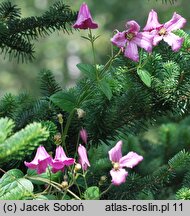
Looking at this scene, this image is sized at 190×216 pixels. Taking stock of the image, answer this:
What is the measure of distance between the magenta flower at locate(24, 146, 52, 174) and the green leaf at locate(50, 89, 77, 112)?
9.2 inches

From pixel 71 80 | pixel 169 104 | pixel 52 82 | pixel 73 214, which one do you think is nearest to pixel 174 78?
pixel 169 104

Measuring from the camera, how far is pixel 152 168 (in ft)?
6.82

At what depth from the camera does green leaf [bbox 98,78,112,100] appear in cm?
146

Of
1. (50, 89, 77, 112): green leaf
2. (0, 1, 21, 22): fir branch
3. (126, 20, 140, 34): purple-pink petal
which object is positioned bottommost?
(50, 89, 77, 112): green leaf

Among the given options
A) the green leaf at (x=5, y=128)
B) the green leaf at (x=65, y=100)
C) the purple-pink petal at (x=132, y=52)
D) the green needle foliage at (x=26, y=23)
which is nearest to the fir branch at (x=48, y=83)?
the green needle foliage at (x=26, y=23)

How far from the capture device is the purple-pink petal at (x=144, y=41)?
145cm

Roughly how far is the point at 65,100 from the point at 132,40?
209 millimetres

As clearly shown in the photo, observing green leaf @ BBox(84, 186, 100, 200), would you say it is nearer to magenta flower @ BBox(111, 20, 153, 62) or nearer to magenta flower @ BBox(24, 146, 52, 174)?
magenta flower @ BBox(24, 146, 52, 174)

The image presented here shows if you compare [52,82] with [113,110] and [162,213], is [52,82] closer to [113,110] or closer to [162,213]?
[113,110]

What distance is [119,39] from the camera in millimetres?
1444

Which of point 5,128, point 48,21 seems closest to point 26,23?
point 48,21

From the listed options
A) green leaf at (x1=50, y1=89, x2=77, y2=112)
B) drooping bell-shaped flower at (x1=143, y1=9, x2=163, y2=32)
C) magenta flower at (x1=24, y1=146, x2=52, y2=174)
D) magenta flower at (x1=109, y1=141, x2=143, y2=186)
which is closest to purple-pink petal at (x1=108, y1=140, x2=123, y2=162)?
magenta flower at (x1=109, y1=141, x2=143, y2=186)

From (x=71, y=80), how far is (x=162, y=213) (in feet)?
46.9

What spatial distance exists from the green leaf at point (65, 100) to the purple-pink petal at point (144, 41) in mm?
200
